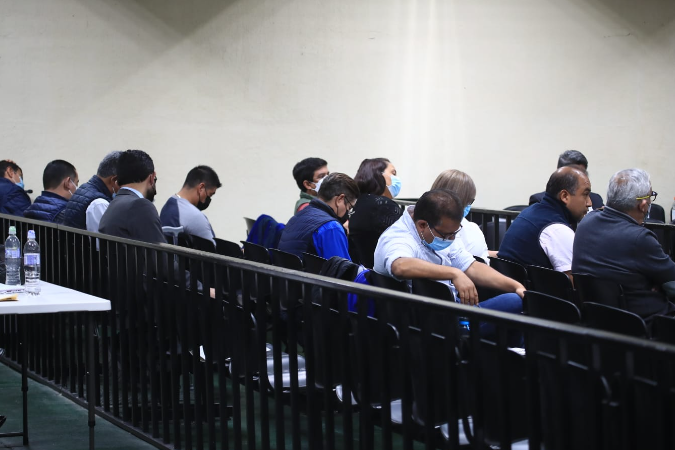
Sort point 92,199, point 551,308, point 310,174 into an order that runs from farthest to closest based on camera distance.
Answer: point 310,174, point 92,199, point 551,308

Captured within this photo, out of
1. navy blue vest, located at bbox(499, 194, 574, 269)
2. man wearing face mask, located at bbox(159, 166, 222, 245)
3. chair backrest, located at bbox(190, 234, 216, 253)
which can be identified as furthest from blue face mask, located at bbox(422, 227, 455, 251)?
man wearing face mask, located at bbox(159, 166, 222, 245)

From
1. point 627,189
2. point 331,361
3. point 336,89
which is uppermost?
point 336,89

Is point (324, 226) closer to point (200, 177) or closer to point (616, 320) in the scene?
point (200, 177)

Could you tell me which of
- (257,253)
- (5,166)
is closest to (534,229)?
(257,253)

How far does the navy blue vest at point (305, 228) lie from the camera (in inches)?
179

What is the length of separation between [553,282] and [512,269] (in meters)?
0.38

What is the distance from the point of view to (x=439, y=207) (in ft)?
12.2

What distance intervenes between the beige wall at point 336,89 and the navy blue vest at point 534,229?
15.9ft

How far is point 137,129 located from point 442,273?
18.9 feet

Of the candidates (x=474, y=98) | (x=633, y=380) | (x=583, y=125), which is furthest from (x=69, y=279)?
(x=583, y=125)

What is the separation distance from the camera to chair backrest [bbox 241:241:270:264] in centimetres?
460

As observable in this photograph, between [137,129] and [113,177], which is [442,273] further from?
[137,129]

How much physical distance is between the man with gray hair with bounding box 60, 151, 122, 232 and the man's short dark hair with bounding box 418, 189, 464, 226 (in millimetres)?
2018

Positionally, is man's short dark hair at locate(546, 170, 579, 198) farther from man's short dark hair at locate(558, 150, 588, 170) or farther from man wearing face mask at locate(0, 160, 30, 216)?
man wearing face mask at locate(0, 160, 30, 216)
